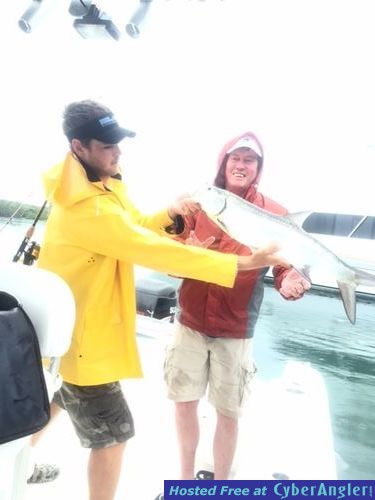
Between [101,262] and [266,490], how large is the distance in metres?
1.01

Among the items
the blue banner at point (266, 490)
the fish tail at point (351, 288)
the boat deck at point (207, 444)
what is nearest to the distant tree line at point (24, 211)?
the boat deck at point (207, 444)

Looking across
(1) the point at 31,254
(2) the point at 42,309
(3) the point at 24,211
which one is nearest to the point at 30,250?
(1) the point at 31,254

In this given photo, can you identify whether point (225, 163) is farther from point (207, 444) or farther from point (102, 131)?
point (207, 444)

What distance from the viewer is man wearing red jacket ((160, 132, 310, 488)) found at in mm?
2326

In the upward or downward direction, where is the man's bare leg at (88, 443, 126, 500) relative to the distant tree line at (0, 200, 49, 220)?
downward

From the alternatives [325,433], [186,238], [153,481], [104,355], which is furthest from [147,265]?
[325,433]

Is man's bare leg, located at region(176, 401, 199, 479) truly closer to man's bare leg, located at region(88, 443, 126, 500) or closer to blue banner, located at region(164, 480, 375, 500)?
man's bare leg, located at region(88, 443, 126, 500)

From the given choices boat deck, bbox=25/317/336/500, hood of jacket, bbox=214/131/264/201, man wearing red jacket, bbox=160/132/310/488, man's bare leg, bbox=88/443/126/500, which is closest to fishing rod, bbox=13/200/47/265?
boat deck, bbox=25/317/336/500

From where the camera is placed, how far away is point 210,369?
244cm

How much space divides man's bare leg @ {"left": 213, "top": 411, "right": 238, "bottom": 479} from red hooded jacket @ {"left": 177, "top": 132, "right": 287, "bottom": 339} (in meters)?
0.45

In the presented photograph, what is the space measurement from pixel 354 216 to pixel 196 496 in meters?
21.1

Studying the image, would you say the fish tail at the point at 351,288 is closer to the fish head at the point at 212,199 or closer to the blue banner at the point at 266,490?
the fish head at the point at 212,199

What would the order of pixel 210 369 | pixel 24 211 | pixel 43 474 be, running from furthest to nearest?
pixel 24 211, pixel 210 369, pixel 43 474

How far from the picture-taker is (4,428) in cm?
127
